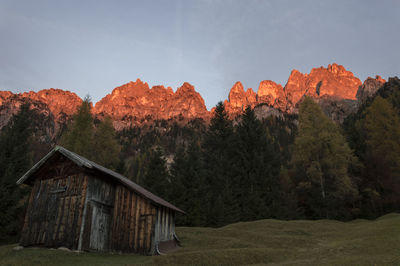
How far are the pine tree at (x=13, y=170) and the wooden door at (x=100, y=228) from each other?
13.8m

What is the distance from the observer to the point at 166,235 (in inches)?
760

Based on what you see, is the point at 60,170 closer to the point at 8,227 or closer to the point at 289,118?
the point at 8,227

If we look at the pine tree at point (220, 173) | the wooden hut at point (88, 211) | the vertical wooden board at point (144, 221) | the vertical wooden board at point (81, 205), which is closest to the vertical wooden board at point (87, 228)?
the wooden hut at point (88, 211)

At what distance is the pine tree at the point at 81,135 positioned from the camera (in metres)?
39.1

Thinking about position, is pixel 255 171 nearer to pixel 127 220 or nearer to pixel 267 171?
pixel 267 171

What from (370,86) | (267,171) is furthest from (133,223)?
(370,86)

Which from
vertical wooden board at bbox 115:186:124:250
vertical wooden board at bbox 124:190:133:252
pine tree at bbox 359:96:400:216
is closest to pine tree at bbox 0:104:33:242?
vertical wooden board at bbox 115:186:124:250

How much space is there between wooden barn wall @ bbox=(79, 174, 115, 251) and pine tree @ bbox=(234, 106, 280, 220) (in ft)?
73.6

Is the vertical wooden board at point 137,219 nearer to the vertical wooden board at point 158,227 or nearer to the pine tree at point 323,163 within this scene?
the vertical wooden board at point 158,227

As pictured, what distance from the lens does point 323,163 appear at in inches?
1420

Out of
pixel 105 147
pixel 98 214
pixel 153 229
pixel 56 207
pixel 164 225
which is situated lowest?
pixel 153 229

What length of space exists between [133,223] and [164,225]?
2.45 meters

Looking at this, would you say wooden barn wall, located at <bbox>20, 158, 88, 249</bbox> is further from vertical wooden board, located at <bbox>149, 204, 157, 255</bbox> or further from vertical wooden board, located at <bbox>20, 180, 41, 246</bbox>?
vertical wooden board, located at <bbox>149, 204, 157, 255</bbox>

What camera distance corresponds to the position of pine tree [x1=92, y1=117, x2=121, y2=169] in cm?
4347
